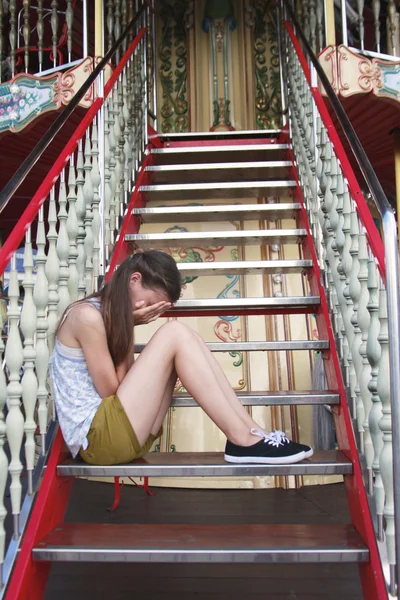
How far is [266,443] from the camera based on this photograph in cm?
172

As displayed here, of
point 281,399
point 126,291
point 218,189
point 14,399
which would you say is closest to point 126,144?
point 218,189

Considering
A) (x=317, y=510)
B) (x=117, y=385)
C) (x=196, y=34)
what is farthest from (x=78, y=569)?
(x=196, y=34)

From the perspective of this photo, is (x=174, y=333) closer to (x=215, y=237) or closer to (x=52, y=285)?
(x=52, y=285)

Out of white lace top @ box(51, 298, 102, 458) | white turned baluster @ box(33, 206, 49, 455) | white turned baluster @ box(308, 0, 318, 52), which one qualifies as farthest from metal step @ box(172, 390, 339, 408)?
white turned baluster @ box(308, 0, 318, 52)

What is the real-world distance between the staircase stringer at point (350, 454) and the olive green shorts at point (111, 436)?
2.27ft

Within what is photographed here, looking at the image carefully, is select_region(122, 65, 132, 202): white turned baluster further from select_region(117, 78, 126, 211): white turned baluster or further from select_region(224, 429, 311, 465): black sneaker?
select_region(224, 429, 311, 465): black sneaker

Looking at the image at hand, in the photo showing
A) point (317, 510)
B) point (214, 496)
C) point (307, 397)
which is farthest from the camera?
point (214, 496)

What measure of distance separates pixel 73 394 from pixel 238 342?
2.52 ft

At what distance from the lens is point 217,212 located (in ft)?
10.8

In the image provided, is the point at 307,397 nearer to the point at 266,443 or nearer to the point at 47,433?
the point at 266,443

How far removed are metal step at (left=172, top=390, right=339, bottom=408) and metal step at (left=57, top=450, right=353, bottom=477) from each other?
0.27 m

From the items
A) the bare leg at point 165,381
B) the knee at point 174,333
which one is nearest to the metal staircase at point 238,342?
the bare leg at point 165,381

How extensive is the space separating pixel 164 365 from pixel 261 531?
58 cm

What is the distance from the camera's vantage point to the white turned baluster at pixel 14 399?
1.55 metres
